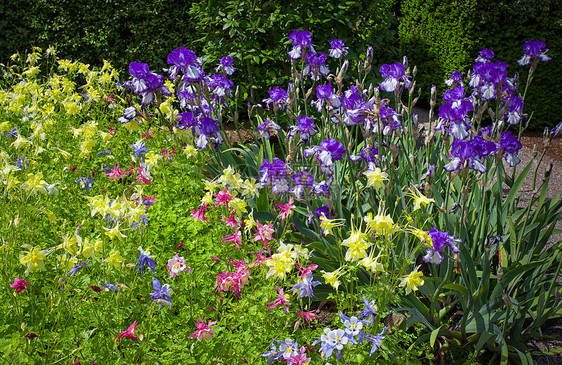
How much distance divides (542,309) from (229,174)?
1.41m

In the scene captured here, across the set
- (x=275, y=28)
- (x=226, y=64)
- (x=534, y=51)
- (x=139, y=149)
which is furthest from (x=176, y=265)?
(x=275, y=28)

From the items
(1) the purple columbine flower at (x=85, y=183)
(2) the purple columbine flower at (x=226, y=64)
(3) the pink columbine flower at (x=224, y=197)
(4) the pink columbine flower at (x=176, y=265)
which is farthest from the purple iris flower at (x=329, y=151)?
(2) the purple columbine flower at (x=226, y=64)

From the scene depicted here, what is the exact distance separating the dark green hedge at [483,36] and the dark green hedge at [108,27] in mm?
2967

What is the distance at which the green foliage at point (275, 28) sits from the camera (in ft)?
12.6

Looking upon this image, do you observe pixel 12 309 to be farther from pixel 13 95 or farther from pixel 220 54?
pixel 220 54

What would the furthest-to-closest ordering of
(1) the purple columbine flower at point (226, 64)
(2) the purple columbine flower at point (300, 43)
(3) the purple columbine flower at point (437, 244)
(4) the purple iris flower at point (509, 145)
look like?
(1) the purple columbine flower at point (226, 64) < (2) the purple columbine flower at point (300, 43) < (4) the purple iris flower at point (509, 145) < (3) the purple columbine flower at point (437, 244)

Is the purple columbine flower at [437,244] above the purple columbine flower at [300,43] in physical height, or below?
below

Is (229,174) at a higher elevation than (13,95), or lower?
higher

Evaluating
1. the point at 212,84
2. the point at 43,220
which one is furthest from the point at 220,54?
the point at 43,220

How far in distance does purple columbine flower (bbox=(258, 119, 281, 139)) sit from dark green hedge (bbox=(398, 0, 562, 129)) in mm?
3779

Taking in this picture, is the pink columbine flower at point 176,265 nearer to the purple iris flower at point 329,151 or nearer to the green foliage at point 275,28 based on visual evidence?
the purple iris flower at point 329,151

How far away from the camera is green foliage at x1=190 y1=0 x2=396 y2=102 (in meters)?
3.84

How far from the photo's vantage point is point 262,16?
3.96m

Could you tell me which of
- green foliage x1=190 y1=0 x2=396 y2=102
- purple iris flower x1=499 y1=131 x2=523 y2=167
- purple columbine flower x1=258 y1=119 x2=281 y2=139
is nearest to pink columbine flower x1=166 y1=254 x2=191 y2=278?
purple columbine flower x1=258 y1=119 x2=281 y2=139
